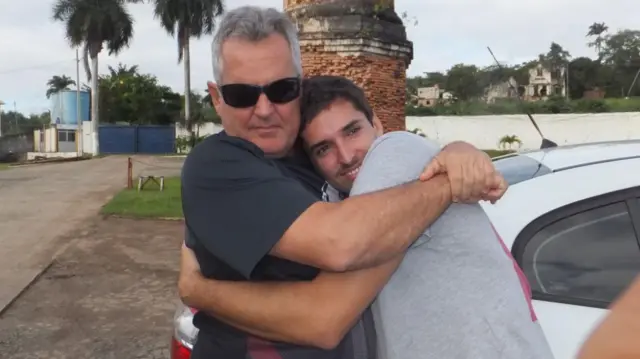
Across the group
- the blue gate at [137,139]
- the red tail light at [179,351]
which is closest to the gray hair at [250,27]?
the red tail light at [179,351]

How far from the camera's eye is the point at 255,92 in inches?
71.1

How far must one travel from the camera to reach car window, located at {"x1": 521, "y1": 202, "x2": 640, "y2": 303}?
2.29 meters

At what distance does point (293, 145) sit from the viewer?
1.94m

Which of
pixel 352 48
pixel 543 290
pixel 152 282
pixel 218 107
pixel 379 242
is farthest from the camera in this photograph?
pixel 152 282

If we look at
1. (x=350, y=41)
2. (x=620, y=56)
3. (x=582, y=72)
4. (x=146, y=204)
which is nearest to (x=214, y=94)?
(x=350, y=41)

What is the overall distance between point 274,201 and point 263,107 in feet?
1.07

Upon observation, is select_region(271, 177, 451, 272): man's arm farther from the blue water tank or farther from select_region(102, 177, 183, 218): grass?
the blue water tank

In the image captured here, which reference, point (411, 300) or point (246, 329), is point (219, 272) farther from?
point (411, 300)

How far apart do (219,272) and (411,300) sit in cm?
50

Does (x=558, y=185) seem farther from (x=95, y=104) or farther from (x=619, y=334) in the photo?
(x=95, y=104)

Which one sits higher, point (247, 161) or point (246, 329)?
point (247, 161)

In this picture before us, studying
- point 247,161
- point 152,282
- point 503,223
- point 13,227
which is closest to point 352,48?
point 152,282

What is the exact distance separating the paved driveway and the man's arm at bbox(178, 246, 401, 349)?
6.24 m

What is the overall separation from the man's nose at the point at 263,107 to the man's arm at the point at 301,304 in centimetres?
43
